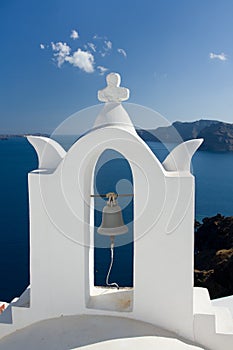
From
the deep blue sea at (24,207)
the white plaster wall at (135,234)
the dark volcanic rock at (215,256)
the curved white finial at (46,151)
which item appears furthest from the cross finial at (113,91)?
the dark volcanic rock at (215,256)

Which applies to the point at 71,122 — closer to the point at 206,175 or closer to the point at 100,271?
the point at 100,271

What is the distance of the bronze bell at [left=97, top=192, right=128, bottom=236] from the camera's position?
2.39 m

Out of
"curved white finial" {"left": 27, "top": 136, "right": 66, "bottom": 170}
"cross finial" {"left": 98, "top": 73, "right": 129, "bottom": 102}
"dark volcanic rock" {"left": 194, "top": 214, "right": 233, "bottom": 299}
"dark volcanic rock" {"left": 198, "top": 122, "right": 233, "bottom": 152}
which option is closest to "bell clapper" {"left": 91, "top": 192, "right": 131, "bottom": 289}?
"curved white finial" {"left": 27, "top": 136, "right": 66, "bottom": 170}

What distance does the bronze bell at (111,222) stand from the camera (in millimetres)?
2395

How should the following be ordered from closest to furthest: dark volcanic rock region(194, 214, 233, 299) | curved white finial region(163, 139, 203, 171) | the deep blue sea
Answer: curved white finial region(163, 139, 203, 171) → the deep blue sea → dark volcanic rock region(194, 214, 233, 299)

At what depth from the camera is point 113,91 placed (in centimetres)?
224

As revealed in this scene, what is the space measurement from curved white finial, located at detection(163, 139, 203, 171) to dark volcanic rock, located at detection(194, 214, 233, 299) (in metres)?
10.1

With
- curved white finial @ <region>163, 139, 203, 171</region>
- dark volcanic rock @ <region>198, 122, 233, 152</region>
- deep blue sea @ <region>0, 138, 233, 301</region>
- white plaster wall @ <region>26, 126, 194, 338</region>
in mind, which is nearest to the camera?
white plaster wall @ <region>26, 126, 194, 338</region>

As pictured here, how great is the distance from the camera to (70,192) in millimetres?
2164

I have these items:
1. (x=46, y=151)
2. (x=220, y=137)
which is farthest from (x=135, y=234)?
(x=220, y=137)

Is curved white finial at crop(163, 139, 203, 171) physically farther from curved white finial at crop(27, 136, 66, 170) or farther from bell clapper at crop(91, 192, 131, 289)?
curved white finial at crop(27, 136, 66, 170)

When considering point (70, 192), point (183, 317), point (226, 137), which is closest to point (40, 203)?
point (70, 192)

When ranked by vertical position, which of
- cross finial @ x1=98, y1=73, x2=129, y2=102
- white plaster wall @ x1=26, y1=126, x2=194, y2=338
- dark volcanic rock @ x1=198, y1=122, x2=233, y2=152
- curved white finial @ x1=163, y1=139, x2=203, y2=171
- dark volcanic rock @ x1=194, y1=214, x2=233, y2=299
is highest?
dark volcanic rock @ x1=198, y1=122, x2=233, y2=152

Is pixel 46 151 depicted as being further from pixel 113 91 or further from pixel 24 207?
pixel 24 207
